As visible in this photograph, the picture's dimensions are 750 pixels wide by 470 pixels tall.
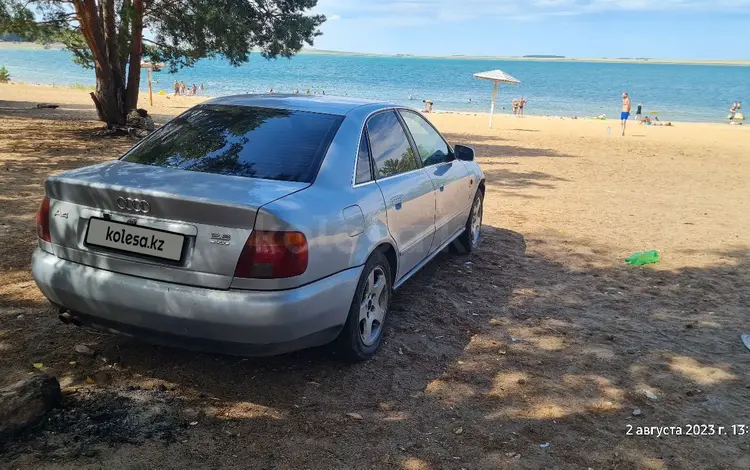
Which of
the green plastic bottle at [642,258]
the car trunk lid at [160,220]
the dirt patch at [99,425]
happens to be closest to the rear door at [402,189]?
the car trunk lid at [160,220]

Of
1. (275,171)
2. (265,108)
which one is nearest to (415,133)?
(265,108)

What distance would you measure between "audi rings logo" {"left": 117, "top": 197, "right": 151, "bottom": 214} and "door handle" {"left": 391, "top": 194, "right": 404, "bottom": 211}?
168 cm

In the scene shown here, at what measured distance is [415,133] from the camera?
521 cm

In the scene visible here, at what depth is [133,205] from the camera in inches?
125

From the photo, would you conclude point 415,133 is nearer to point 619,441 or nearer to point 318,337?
point 318,337

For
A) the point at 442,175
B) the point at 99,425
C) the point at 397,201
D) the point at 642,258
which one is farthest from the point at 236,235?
the point at 642,258

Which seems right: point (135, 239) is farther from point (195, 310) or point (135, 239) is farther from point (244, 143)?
point (244, 143)

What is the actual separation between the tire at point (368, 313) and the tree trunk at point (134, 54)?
1104 cm

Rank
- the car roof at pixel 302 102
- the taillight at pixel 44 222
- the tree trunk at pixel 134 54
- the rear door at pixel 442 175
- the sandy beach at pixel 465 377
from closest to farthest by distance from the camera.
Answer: the sandy beach at pixel 465 377 < the taillight at pixel 44 222 < the car roof at pixel 302 102 < the rear door at pixel 442 175 < the tree trunk at pixel 134 54

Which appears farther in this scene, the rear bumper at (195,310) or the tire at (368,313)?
the tire at (368,313)

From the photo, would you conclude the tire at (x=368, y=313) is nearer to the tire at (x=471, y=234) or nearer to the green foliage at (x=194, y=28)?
the tire at (x=471, y=234)

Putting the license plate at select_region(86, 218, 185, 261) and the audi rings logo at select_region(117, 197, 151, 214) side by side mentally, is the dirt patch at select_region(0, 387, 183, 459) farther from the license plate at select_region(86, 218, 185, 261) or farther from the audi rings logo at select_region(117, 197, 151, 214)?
the audi rings logo at select_region(117, 197, 151, 214)

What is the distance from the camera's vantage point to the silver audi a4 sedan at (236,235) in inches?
120

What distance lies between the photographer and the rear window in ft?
12.0
